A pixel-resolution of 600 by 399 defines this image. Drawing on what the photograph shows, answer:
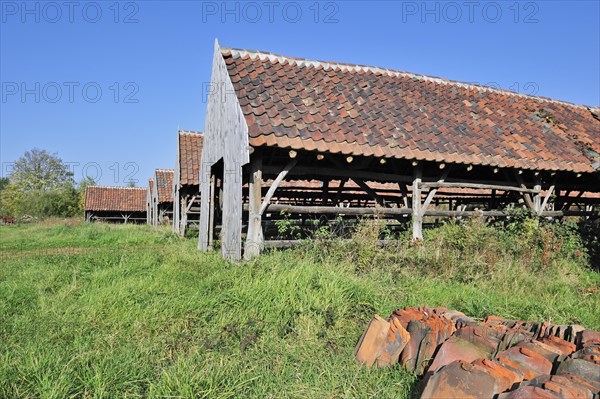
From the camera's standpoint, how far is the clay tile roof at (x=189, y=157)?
16.8 meters

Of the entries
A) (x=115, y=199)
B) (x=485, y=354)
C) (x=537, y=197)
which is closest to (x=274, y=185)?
(x=485, y=354)

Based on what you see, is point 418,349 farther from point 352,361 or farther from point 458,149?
point 458,149

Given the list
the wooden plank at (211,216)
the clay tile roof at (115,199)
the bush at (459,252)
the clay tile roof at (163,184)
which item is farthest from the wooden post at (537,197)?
the clay tile roof at (115,199)

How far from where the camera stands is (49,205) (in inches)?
1829

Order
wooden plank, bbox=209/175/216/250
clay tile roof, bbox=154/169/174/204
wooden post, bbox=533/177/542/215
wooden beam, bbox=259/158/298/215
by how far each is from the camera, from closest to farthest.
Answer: wooden beam, bbox=259/158/298/215 → wooden post, bbox=533/177/542/215 → wooden plank, bbox=209/175/216/250 → clay tile roof, bbox=154/169/174/204

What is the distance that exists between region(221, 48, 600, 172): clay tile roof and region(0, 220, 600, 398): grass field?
1.86 m

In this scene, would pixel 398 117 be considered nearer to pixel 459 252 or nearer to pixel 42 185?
pixel 459 252

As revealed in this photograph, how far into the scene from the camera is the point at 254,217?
711 cm

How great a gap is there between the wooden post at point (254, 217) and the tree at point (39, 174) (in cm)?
6379

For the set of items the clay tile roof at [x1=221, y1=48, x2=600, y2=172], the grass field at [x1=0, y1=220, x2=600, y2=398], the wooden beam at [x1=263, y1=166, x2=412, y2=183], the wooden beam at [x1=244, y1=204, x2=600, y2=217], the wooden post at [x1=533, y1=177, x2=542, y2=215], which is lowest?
the grass field at [x1=0, y1=220, x2=600, y2=398]

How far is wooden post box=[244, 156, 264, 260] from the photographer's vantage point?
7.08 metres

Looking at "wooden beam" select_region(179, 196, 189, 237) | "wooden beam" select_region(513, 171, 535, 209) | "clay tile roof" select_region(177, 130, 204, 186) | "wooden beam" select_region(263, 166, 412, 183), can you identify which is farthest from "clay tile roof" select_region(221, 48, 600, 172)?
"wooden beam" select_region(179, 196, 189, 237)

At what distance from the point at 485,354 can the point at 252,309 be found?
7.51 feet

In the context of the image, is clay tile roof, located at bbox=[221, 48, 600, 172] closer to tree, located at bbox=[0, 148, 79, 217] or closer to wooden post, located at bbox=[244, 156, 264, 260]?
wooden post, located at bbox=[244, 156, 264, 260]
